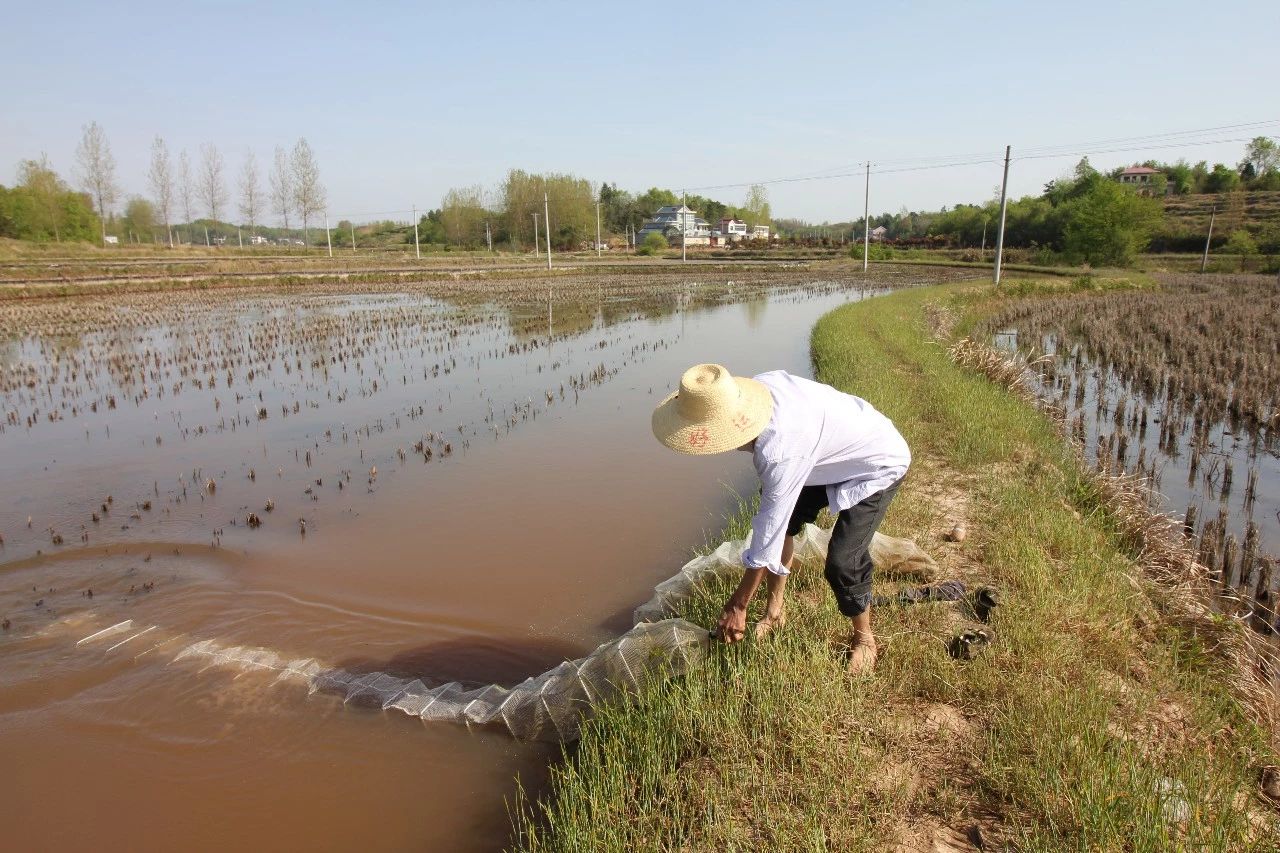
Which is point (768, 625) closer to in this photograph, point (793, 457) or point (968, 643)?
point (968, 643)

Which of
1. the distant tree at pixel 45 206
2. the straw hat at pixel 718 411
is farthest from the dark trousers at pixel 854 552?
the distant tree at pixel 45 206

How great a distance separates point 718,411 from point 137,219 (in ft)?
221

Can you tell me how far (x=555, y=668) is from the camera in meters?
3.09

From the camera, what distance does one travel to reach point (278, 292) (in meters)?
22.4

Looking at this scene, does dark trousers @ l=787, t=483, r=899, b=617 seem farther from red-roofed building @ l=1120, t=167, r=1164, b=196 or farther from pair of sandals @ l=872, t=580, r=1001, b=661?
red-roofed building @ l=1120, t=167, r=1164, b=196

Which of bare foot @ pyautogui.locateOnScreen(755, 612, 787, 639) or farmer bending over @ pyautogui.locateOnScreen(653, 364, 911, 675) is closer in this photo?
farmer bending over @ pyautogui.locateOnScreen(653, 364, 911, 675)

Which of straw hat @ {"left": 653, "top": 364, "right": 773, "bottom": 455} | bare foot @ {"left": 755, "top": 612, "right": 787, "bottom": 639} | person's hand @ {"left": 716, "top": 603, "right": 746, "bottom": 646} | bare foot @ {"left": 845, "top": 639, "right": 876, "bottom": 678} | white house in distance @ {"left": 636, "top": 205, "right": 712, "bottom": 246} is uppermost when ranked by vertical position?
white house in distance @ {"left": 636, "top": 205, "right": 712, "bottom": 246}

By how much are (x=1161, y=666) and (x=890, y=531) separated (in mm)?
1380

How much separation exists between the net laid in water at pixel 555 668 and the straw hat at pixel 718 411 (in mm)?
855

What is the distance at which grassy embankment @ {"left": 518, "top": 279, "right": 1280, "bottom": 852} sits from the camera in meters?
1.97

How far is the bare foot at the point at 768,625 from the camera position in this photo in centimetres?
275

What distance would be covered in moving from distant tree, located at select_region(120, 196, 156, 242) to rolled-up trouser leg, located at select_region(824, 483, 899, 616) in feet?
211

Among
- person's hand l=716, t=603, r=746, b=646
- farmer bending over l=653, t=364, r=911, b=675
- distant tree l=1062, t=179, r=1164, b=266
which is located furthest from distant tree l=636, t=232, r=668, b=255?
person's hand l=716, t=603, r=746, b=646

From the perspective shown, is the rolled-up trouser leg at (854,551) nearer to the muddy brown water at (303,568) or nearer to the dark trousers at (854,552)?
the dark trousers at (854,552)
